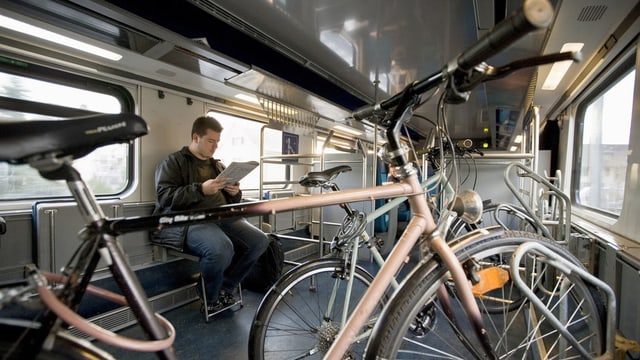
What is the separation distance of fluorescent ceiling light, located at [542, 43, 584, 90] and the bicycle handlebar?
212cm

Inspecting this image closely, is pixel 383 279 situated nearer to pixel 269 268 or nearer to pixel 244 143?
pixel 269 268

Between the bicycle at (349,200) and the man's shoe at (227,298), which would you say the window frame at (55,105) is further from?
the bicycle at (349,200)

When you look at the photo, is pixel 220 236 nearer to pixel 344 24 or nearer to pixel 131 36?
pixel 131 36

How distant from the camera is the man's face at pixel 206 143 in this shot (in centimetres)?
223

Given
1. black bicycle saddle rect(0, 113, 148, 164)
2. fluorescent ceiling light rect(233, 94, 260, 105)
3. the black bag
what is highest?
fluorescent ceiling light rect(233, 94, 260, 105)

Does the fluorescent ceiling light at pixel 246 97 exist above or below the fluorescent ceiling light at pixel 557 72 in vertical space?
below

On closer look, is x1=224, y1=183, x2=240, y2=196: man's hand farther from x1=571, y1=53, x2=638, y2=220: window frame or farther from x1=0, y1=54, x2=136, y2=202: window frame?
x1=571, y1=53, x2=638, y2=220: window frame

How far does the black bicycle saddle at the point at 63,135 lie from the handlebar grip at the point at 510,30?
735 millimetres

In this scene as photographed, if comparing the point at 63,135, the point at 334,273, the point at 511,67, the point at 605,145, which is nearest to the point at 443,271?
the point at 511,67

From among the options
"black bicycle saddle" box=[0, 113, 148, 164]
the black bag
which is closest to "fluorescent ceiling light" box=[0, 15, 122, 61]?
"black bicycle saddle" box=[0, 113, 148, 164]

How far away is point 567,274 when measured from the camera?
87cm

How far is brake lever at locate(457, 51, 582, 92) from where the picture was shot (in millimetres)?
577

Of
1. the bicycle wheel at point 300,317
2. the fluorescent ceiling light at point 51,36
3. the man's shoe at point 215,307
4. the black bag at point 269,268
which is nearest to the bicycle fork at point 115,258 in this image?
the bicycle wheel at point 300,317

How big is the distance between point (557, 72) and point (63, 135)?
3.66 metres
